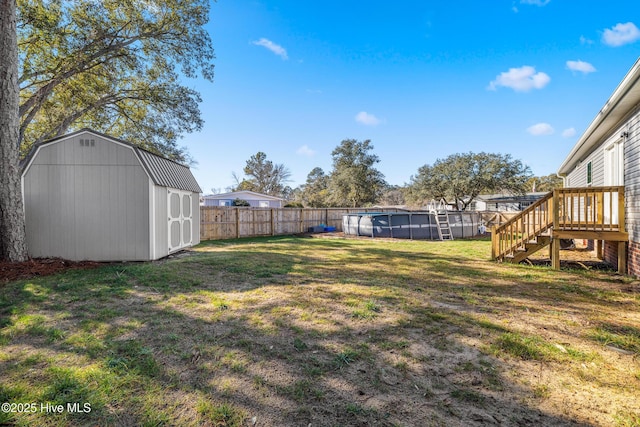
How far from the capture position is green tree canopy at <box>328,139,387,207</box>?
1124 inches

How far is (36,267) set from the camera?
561 centimetres

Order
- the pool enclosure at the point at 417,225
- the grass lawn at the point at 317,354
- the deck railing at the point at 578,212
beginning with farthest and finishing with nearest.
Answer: the pool enclosure at the point at 417,225, the deck railing at the point at 578,212, the grass lawn at the point at 317,354

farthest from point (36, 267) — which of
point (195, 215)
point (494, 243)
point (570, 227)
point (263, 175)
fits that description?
point (263, 175)

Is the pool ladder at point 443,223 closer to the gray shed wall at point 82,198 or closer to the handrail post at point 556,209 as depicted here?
the handrail post at point 556,209

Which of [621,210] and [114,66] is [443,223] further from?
[114,66]

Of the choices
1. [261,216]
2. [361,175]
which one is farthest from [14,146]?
[361,175]

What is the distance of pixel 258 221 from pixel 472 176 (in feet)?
62.5

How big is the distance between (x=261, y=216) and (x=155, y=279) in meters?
9.99

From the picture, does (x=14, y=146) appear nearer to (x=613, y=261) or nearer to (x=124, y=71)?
(x=124, y=71)

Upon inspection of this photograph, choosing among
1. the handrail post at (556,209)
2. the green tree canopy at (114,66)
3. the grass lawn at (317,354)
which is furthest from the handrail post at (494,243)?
the green tree canopy at (114,66)

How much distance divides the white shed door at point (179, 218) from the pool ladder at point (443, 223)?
1079 centimetres

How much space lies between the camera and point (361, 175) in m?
28.5

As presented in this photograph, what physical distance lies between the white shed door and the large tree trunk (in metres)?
2.88

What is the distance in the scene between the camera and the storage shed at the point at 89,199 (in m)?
6.53
